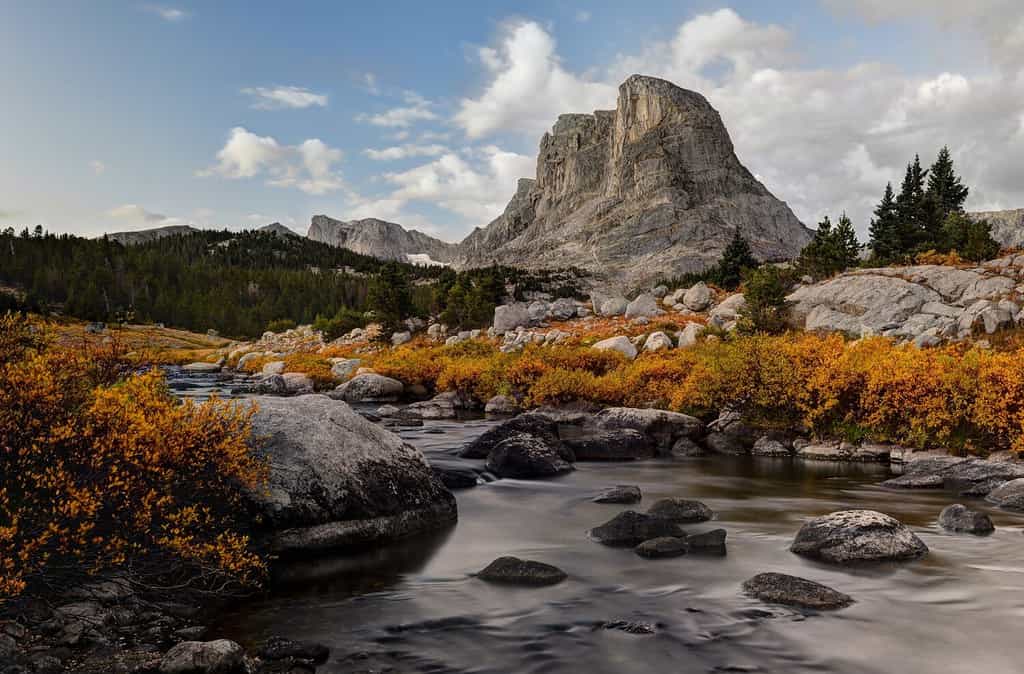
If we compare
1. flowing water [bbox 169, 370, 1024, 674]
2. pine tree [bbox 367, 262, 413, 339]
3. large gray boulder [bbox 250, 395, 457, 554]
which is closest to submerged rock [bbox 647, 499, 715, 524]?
flowing water [bbox 169, 370, 1024, 674]

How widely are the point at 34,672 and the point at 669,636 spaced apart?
6.06 metres

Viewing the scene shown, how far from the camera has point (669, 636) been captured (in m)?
7.18

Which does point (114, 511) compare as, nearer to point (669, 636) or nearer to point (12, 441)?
point (12, 441)

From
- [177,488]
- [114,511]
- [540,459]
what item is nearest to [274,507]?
[177,488]

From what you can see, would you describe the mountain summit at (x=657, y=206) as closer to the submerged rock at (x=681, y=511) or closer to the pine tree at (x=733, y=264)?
the pine tree at (x=733, y=264)

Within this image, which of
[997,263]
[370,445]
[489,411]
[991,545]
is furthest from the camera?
[997,263]

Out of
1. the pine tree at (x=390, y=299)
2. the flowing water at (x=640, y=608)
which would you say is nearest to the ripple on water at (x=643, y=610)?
the flowing water at (x=640, y=608)

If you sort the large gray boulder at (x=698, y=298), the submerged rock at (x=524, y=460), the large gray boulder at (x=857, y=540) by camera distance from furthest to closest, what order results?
the large gray boulder at (x=698, y=298)
the submerged rock at (x=524, y=460)
the large gray boulder at (x=857, y=540)

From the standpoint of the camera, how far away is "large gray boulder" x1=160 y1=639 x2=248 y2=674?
5.85 m

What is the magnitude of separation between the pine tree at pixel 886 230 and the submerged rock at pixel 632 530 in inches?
2048

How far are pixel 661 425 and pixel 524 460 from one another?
6197mm

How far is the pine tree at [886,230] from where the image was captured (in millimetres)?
56156

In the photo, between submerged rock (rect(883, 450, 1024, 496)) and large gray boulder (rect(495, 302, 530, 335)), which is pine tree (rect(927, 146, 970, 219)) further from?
submerged rock (rect(883, 450, 1024, 496))

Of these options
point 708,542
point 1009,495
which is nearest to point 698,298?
point 1009,495
